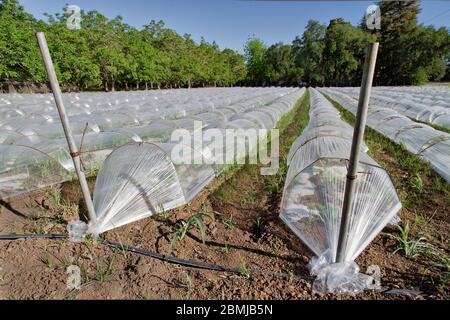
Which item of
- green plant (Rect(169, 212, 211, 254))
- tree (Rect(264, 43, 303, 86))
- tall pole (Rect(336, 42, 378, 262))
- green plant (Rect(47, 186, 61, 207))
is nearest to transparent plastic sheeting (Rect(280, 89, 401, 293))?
tall pole (Rect(336, 42, 378, 262))

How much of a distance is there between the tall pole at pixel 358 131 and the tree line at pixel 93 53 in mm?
23977

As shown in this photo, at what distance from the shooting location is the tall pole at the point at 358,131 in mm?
1665

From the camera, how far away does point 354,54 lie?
48.5m

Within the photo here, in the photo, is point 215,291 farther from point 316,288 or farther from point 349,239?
point 349,239

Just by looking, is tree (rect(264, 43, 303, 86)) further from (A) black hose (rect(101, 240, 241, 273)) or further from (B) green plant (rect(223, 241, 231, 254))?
(A) black hose (rect(101, 240, 241, 273))

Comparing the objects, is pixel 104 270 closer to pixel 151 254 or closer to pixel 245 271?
pixel 151 254

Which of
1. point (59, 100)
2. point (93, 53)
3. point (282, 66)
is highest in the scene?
point (282, 66)

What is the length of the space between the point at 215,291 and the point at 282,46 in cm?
6574

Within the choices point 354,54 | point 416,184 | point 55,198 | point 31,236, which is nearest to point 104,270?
point 31,236

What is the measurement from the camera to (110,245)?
279 cm

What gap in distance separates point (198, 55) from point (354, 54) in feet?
102

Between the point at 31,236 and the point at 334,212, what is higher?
the point at 334,212

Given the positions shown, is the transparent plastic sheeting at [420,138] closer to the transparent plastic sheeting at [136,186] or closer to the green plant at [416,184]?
the green plant at [416,184]

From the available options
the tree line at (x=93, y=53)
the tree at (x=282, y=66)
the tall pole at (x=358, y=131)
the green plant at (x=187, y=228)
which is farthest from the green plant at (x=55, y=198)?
the tree at (x=282, y=66)
